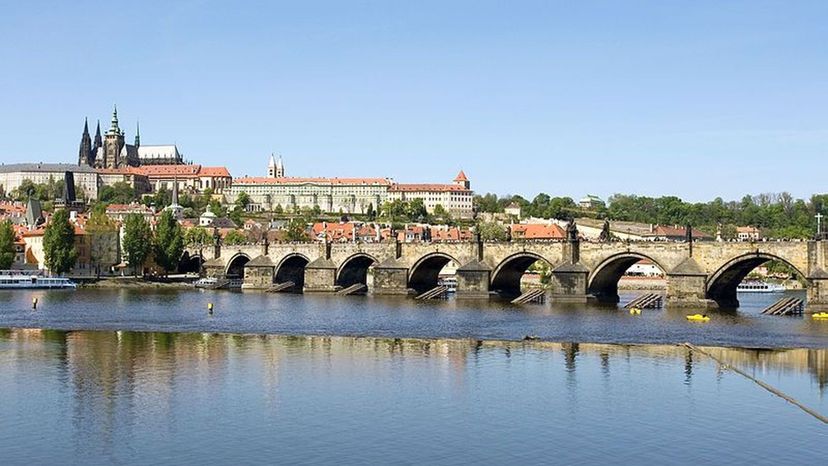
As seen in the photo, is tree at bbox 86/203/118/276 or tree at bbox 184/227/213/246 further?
tree at bbox 184/227/213/246

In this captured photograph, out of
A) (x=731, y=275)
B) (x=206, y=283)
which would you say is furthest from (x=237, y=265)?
(x=731, y=275)

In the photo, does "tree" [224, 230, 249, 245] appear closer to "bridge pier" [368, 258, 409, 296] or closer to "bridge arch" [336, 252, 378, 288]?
"bridge arch" [336, 252, 378, 288]

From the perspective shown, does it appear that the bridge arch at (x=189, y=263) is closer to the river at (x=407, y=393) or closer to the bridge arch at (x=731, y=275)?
the river at (x=407, y=393)

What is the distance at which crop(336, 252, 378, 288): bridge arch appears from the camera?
3408 inches

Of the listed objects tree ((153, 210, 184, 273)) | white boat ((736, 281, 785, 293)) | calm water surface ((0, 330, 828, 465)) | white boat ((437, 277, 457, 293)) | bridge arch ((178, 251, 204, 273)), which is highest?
tree ((153, 210, 184, 273))

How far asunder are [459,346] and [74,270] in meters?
69.1

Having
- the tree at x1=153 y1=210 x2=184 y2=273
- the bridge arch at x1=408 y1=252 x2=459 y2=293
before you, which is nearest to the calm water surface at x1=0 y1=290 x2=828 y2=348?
the bridge arch at x1=408 y1=252 x2=459 y2=293

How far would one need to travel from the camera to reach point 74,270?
341ft

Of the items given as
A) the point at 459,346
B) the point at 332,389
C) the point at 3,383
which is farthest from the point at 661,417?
the point at 3,383

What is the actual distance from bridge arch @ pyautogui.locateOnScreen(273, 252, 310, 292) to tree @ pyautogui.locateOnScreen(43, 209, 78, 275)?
61.8 feet

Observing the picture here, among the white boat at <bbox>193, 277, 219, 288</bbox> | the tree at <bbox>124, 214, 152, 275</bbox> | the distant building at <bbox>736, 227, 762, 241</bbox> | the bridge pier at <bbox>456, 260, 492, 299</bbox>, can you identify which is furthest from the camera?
the distant building at <bbox>736, 227, 762, 241</bbox>

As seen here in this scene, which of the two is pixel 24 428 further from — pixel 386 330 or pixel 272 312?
pixel 272 312

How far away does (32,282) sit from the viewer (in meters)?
88.9

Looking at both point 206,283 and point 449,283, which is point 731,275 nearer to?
point 449,283
